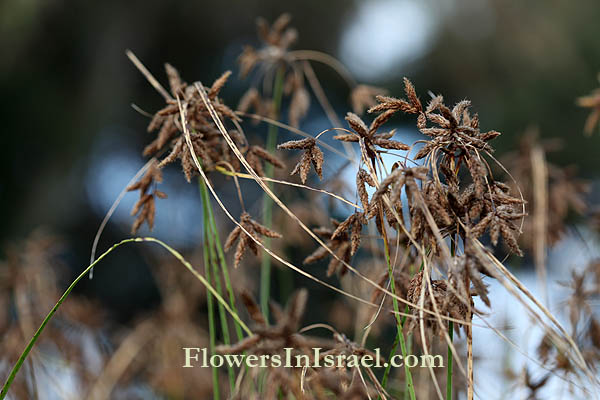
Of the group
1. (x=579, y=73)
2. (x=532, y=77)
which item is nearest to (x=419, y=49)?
(x=532, y=77)

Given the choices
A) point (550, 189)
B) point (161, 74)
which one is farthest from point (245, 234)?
point (161, 74)

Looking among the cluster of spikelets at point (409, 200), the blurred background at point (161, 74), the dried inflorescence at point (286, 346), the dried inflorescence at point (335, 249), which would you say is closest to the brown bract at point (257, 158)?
the cluster of spikelets at point (409, 200)

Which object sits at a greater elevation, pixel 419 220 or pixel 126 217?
pixel 126 217

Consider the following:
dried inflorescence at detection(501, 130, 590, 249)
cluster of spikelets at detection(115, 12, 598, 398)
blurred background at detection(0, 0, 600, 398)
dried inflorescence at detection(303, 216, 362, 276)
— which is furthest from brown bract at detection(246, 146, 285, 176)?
blurred background at detection(0, 0, 600, 398)

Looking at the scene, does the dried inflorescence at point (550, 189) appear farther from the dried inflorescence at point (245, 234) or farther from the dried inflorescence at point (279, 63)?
the dried inflorescence at point (245, 234)

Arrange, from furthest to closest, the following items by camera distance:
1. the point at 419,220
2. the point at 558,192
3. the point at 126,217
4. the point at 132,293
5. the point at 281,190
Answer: the point at 132,293 → the point at 126,217 → the point at 281,190 → the point at 558,192 → the point at 419,220

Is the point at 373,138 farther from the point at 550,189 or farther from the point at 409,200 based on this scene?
the point at 550,189

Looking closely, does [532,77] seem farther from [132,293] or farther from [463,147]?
[463,147]

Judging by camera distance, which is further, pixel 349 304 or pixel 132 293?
pixel 132 293
